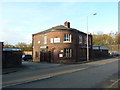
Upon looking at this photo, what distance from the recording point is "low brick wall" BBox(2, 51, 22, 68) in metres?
20.4

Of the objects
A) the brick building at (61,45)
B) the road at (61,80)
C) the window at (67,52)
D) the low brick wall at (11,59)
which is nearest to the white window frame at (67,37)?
the brick building at (61,45)

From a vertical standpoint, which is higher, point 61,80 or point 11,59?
point 11,59

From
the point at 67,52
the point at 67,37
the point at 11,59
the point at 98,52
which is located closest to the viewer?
the point at 11,59

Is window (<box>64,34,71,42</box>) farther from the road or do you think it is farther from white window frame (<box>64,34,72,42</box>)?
the road

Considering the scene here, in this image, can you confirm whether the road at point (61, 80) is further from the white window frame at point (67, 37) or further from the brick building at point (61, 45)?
the white window frame at point (67, 37)

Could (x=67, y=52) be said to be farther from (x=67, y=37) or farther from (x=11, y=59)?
(x=11, y=59)

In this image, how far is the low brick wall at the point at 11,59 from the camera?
20.4 metres

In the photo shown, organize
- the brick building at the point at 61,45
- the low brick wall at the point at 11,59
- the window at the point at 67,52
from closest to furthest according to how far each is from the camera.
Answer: the low brick wall at the point at 11,59, the brick building at the point at 61,45, the window at the point at 67,52

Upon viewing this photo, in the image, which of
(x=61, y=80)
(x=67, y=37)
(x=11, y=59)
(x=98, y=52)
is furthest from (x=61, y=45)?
(x=98, y=52)

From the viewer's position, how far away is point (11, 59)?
21.6 meters

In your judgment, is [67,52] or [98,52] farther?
[98,52]

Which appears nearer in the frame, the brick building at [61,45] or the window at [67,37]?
the brick building at [61,45]

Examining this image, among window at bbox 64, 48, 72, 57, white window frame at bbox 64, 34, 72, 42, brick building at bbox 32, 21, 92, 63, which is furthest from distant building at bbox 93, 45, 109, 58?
white window frame at bbox 64, 34, 72, 42

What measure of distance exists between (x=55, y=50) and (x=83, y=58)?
8.48 metres
